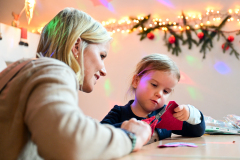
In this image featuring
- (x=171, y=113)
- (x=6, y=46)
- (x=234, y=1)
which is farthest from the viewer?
(x=6, y=46)

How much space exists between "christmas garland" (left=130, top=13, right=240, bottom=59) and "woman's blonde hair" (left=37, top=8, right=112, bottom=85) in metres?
2.28

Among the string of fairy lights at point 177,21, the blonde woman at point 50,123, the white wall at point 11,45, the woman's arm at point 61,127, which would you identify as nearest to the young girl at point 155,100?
the blonde woman at point 50,123

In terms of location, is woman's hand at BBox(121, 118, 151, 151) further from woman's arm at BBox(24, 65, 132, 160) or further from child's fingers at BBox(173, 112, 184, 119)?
child's fingers at BBox(173, 112, 184, 119)

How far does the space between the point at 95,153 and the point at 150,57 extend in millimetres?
1019

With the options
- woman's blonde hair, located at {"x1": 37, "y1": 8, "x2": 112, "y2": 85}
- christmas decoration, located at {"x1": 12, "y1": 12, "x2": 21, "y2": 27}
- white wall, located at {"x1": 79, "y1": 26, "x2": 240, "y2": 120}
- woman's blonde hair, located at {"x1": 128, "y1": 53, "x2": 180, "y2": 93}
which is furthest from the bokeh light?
christmas decoration, located at {"x1": 12, "y1": 12, "x2": 21, "y2": 27}

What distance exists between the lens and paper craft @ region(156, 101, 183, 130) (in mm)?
1065

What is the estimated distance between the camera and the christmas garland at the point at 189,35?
2.86 meters

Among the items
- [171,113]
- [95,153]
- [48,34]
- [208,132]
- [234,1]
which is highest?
[234,1]

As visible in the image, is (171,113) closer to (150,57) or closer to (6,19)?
(150,57)

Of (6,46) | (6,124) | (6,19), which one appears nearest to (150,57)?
(6,124)

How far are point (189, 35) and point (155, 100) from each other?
6.53ft

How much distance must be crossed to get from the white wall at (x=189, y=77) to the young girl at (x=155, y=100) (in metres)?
1.74

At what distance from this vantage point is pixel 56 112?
42 centimetres

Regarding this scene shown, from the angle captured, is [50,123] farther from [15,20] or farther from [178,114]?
[15,20]
